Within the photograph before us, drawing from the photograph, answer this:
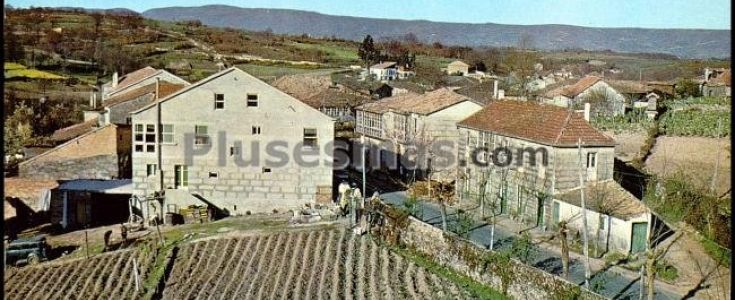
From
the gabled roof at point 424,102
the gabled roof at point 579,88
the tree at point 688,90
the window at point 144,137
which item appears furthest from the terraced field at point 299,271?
the tree at point 688,90

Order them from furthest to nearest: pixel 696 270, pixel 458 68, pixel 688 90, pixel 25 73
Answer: pixel 458 68
pixel 25 73
pixel 688 90
pixel 696 270

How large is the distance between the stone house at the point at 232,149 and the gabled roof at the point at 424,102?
34.7 ft

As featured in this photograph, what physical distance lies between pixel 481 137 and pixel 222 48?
75.8 m

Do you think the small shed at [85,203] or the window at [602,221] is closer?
the window at [602,221]

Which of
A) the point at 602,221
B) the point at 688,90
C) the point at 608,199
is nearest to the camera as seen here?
the point at 602,221

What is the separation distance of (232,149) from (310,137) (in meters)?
2.93

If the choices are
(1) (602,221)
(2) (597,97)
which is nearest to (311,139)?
(1) (602,221)

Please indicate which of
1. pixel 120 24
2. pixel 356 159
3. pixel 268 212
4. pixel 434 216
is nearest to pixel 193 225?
pixel 268 212

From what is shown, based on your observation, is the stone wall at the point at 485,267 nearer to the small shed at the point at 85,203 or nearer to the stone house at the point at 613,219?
the stone house at the point at 613,219

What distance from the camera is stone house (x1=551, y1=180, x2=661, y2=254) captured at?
812 inches

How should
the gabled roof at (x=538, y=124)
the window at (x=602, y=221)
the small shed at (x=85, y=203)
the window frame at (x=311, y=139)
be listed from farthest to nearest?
the small shed at (x=85, y=203), the window frame at (x=311, y=139), the gabled roof at (x=538, y=124), the window at (x=602, y=221)

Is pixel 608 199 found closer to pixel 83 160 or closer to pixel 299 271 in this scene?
pixel 299 271

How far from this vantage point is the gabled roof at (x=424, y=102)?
37.3 metres

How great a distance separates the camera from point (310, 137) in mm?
27938
